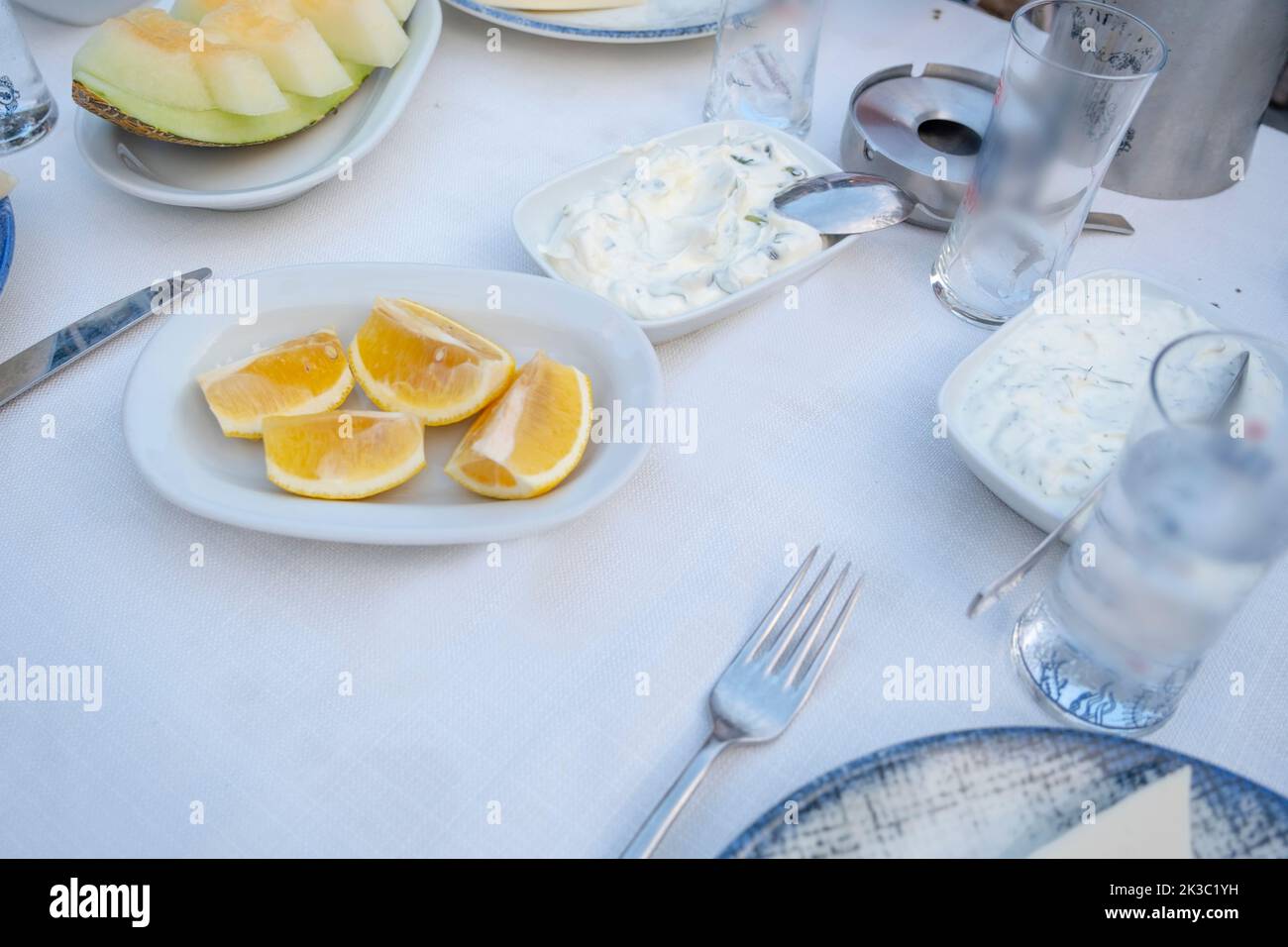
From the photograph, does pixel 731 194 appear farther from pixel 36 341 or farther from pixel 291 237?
pixel 36 341

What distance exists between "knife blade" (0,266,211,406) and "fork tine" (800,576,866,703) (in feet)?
1.97

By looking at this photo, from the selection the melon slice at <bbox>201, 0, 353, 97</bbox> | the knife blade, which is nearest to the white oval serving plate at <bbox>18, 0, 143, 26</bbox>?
the melon slice at <bbox>201, 0, 353, 97</bbox>

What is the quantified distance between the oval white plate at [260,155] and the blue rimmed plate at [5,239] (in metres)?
0.09

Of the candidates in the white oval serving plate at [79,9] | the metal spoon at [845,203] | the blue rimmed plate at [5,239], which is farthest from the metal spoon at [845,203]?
the white oval serving plate at [79,9]

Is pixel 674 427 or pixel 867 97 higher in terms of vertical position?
pixel 867 97

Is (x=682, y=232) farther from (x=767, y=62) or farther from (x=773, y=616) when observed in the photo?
(x=773, y=616)

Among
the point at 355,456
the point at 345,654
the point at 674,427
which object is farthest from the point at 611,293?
the point at 345,654

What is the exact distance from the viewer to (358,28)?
3.45 ft

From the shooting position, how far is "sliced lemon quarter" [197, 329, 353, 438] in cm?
74

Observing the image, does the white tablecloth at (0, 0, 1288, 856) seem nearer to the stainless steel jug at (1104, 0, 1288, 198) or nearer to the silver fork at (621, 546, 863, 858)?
the silver fork at (621, 546, 863, 858)

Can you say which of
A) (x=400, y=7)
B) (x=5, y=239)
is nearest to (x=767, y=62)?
(x=400, y=7)

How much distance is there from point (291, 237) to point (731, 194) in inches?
17.3

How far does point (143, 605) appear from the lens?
27.4 inches
